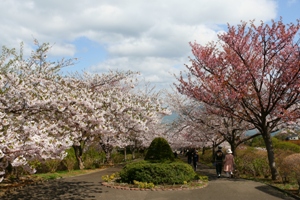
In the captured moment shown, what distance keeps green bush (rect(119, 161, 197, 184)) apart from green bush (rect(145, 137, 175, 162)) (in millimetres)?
1147

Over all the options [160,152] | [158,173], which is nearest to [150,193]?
[158,173]

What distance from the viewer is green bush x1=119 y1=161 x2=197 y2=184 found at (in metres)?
12.3

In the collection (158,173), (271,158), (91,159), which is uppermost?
(271,158)

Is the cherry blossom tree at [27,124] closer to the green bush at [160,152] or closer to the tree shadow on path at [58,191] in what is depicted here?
the tree shadow on path at [58,191]

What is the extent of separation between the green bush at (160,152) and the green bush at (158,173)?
45.1 inches

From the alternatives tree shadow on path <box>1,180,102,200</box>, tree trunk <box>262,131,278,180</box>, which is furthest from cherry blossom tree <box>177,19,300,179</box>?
tree shadow on path <box>1,180,102,200</box>

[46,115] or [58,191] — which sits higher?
[46,115]

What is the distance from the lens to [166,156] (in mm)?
14203

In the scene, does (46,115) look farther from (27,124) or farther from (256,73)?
(256,73)

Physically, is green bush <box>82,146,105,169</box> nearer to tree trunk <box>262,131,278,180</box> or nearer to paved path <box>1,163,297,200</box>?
paved path <box>1,163,297,200</box>

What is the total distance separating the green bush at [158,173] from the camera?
484 inches

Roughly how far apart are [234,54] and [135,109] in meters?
5.94

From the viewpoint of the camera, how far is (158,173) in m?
12.4

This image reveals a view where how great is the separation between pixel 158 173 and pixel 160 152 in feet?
6.77
